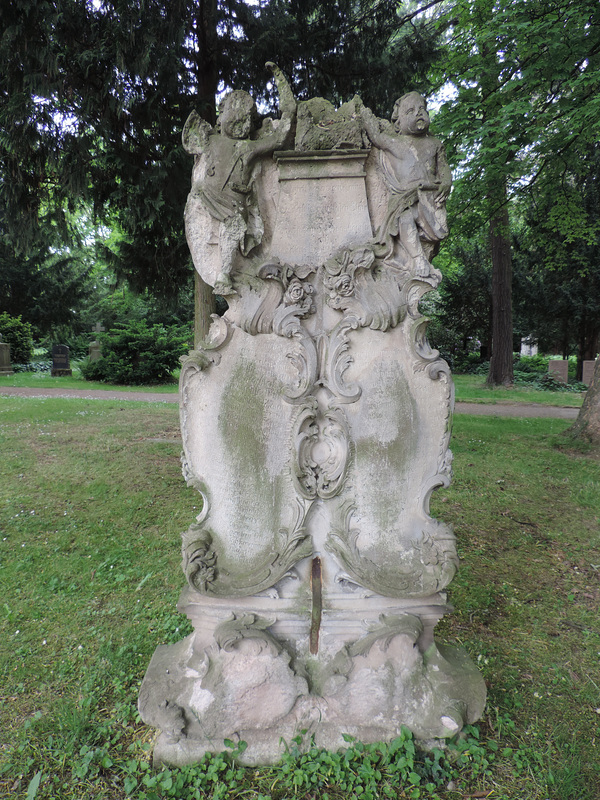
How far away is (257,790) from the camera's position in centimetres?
207

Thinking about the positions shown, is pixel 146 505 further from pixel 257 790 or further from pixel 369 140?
pixel 369 140

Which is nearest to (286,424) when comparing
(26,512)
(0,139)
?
(26,512)

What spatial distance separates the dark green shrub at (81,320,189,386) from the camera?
16703 millimetres

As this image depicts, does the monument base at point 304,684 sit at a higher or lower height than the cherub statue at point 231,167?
lower

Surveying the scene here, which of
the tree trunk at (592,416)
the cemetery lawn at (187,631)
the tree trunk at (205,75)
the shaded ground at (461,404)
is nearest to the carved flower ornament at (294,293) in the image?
the cemetery lawn at (187,631)

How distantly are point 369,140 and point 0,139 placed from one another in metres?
5.84

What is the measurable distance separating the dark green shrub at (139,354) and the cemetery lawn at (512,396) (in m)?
9.29

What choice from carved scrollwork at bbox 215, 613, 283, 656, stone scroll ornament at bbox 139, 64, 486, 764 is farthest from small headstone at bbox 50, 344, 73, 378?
carved scrollwork at bbox 215, 613, 283, 656

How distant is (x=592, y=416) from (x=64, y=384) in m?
15.2

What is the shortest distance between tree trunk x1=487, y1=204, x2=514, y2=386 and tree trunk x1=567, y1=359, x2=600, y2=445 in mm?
8291

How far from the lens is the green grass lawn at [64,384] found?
51.4ft

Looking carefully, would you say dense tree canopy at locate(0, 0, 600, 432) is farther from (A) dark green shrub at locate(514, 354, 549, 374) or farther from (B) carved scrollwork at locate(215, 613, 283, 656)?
→ (A) dark green shrub at locate(514, 354, 549, 374)

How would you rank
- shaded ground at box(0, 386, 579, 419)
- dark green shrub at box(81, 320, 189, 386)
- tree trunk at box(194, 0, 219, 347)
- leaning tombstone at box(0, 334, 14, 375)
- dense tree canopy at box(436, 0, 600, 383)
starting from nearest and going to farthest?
dense tree canopy at box(436, 0, 600, 383), tree trunk at box(194, 0, 219, 347), shaded ground at box(0, 386, 579, 419), dark green shrub at box(81, 320, 189, 386), leaning tombstone at box(0, 334, 14, 375)

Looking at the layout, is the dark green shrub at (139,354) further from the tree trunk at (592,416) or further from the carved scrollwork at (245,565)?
the carved scrollwork at (245,565)
